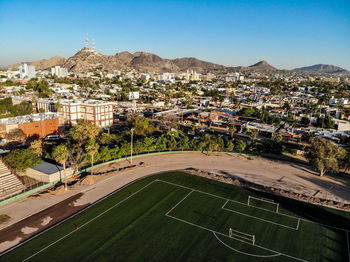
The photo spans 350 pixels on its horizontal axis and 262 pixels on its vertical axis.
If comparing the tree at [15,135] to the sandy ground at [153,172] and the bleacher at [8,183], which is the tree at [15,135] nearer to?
the bleacher at [8,183]

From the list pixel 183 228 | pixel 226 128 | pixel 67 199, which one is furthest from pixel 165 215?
pixel 226 128

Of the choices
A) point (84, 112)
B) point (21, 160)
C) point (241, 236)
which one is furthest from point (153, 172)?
point (84, 112)

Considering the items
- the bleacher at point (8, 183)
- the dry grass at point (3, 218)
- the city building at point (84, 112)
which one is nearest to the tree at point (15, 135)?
the bleacher at point (8, 183)

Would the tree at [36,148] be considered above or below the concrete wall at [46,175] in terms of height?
above

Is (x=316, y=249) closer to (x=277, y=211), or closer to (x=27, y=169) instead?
(x=277, y=211)

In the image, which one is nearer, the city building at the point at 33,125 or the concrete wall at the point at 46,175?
the concrete wall at the point at 46,175

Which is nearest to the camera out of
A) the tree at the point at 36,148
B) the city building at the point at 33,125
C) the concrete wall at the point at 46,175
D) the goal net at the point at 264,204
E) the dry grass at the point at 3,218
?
the dry grass at the point at 3,218
